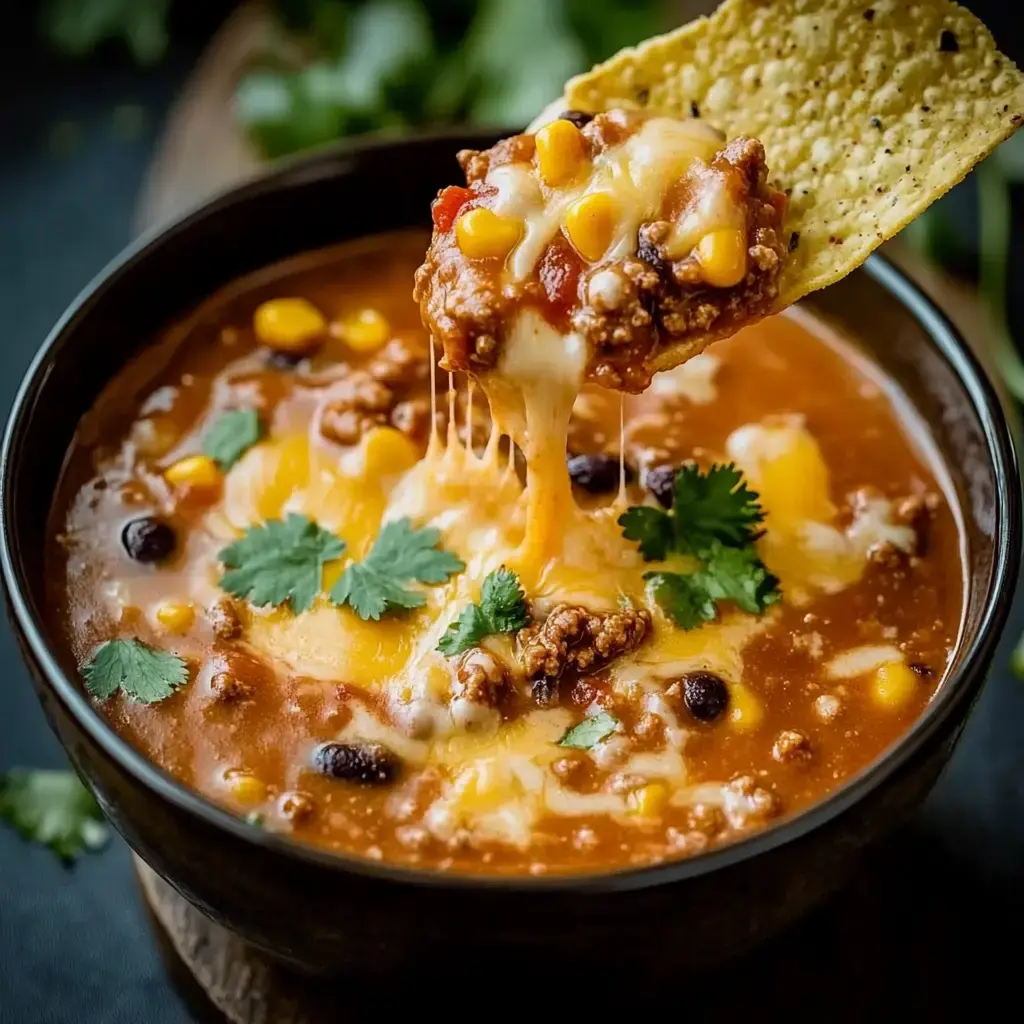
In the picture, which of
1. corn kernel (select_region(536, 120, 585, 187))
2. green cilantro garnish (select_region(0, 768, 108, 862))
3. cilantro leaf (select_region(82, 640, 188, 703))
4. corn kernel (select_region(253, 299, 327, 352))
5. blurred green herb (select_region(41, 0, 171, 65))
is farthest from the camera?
blurred green herb (select_region(41, 0, 171, 65))

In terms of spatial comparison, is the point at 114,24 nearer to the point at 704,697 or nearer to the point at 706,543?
the point at 706,543

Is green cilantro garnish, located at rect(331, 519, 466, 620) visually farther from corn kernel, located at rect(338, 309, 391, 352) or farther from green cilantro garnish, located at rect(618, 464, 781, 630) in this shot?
corn kernel, located at rect(338, 309, 391, 352)

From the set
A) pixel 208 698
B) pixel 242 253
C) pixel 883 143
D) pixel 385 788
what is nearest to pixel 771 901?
pixel 385 788

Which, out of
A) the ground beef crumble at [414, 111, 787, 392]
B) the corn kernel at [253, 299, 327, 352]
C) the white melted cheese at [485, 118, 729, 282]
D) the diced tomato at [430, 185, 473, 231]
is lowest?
the corn kernel at [253, 299, 327, 352]

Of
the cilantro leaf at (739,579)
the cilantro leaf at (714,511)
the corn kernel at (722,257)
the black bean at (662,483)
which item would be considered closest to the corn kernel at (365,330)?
the black bean at (662,483)

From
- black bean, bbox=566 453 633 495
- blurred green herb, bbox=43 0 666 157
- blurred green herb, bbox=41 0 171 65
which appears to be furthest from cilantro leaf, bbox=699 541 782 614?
blurred green herb, bbox=41 0 171 65

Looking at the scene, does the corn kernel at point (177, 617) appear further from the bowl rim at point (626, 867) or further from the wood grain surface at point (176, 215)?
the wood grain surface at point (176, 215)

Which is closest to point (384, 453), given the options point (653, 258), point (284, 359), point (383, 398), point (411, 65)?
point (383, 398)
